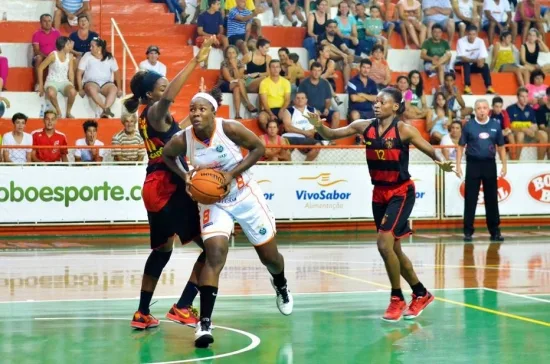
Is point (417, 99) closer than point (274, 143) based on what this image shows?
No

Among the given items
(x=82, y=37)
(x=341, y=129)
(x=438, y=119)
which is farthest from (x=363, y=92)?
(x=341, y=129)

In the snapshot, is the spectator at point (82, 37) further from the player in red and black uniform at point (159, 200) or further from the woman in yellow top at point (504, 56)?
the player in red and black uniform at point (159, 200)

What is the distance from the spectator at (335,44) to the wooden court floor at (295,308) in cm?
669

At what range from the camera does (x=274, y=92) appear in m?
22.2

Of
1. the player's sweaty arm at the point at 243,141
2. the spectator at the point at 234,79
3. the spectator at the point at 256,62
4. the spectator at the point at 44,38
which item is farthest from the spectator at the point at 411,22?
the player's sweaty arm at the point at 243,141

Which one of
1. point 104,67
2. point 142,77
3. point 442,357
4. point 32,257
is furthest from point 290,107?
point 442,357

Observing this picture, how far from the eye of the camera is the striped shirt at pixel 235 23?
23.8 meters

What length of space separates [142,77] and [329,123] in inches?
514

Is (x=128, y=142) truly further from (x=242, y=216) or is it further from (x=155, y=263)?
(x=242, y=216)

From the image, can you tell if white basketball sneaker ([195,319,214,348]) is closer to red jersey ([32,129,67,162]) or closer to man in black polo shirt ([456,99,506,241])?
man in black polo shirt ([456,99,506,241])

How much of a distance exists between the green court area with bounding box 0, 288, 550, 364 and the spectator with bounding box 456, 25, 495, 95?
13714 mm

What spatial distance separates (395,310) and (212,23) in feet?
47.6

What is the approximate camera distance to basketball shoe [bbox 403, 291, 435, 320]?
35.0ft

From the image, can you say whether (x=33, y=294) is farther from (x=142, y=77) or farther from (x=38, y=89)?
(x=38, y=89)
